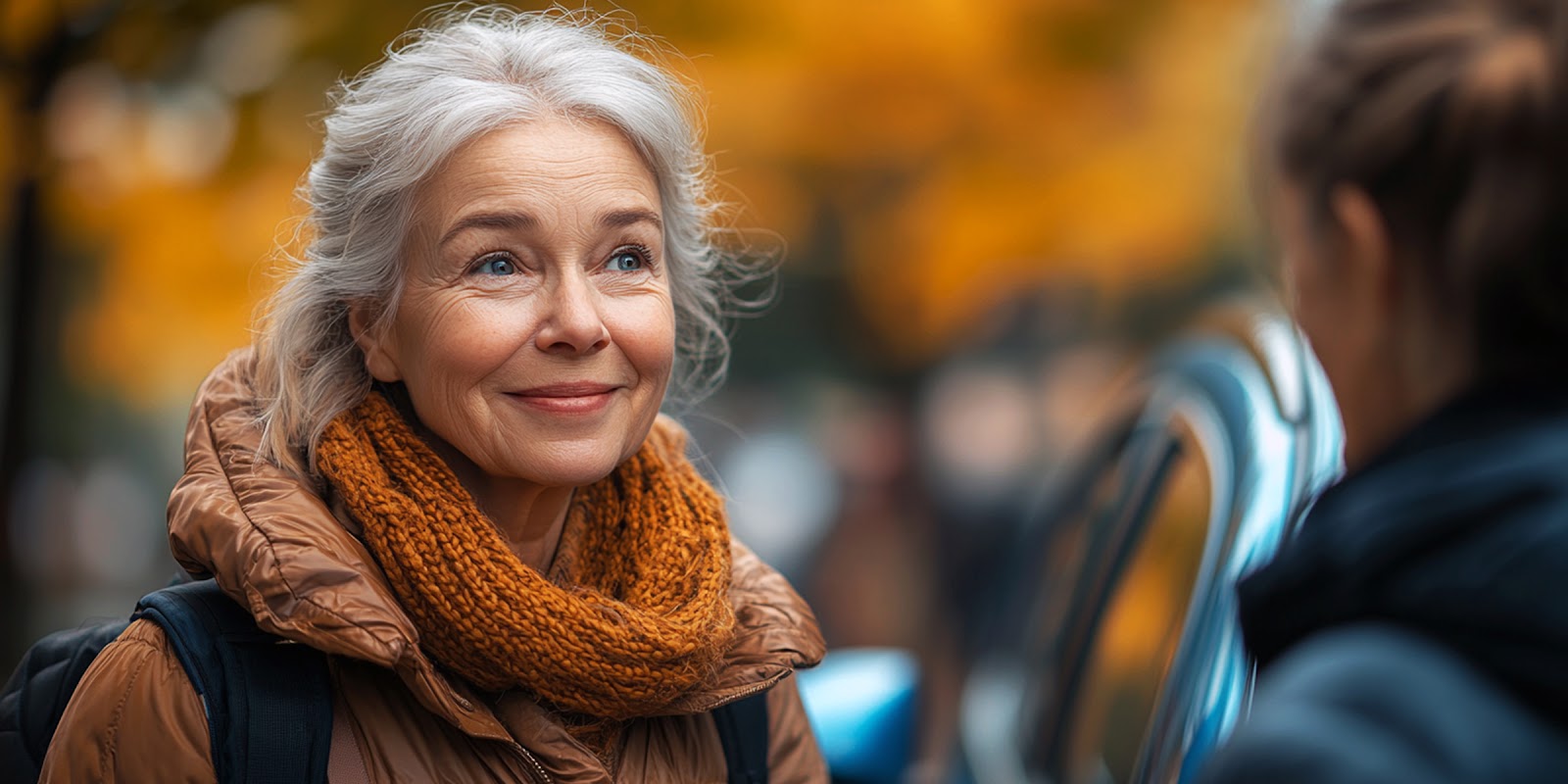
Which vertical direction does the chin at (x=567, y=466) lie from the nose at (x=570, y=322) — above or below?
below

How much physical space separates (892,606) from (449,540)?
25.8 feet

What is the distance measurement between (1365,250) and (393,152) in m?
1.30

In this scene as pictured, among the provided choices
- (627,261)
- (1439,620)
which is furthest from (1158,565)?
(1439,620)

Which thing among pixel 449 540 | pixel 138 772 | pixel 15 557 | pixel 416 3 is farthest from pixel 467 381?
pixel 15 557

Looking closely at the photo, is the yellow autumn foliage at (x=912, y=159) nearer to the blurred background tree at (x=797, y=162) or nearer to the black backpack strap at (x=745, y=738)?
the blurred background tree at (x=797, y=162)

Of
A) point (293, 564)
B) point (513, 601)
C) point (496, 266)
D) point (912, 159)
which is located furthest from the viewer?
point (912, 159)

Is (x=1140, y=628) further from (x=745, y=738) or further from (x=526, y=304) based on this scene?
(x=526, y=304)

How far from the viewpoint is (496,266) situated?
211 cm

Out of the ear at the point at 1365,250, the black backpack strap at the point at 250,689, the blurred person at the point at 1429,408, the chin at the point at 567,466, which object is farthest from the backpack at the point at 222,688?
the ear at the point at 1365,250

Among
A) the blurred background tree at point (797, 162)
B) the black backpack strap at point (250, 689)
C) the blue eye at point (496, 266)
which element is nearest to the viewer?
the black backpack strap at point (250, 689)

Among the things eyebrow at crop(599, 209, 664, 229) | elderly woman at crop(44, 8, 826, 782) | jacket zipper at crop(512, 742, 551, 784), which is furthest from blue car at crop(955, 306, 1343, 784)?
eyebrow at crop(599, 209, 664, 229)

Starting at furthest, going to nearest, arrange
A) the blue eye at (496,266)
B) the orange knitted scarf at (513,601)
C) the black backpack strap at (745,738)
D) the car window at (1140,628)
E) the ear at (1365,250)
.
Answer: the car window at (1140,628), the black backpack strap at (745,738), the blue eye at (496,266), the orange knitted scarf at (513,601), the ear at (1365,250)

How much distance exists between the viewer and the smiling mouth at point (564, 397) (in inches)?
83.5

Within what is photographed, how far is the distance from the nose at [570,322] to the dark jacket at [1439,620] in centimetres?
109
